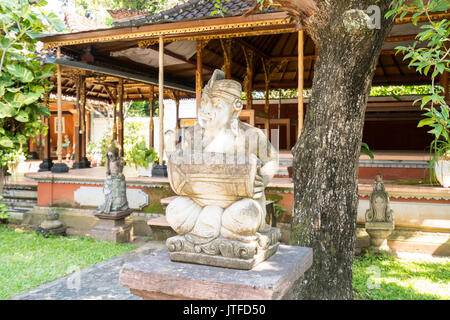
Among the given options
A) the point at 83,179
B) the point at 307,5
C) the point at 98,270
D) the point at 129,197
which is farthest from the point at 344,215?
the point at 83,179

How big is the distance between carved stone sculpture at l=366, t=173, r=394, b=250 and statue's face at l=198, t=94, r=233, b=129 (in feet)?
11.4

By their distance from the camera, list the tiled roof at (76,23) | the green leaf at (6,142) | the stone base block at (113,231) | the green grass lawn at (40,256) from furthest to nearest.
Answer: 1. the tiled roof at (76,23)
2. the stone base block at (113,231)
3. the green leaf at (6,142)
4. the green grass lawn at (40,256)

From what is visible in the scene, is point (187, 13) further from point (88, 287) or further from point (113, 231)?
point (88, 287)

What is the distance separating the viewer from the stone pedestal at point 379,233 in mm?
4980

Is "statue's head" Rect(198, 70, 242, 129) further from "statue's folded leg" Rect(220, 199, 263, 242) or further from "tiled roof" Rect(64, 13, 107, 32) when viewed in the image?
"tiled roof" Rect(64, 13, 107, 32)

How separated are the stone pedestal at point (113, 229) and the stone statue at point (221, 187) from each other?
4088mm

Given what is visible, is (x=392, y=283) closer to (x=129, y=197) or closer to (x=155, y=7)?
(x=129, y=197)

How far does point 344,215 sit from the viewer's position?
3133mm

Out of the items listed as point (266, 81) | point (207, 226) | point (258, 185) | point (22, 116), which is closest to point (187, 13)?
A: point (22, 116)

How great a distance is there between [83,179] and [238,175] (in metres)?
5.72

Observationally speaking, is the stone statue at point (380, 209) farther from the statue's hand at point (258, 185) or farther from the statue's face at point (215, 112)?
the statue's face at point (215, 112)

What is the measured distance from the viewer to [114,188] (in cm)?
623

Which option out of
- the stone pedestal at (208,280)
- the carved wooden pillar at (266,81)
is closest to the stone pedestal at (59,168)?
the carved wooden pillar at (266,81)

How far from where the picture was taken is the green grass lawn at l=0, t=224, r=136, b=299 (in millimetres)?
4262
